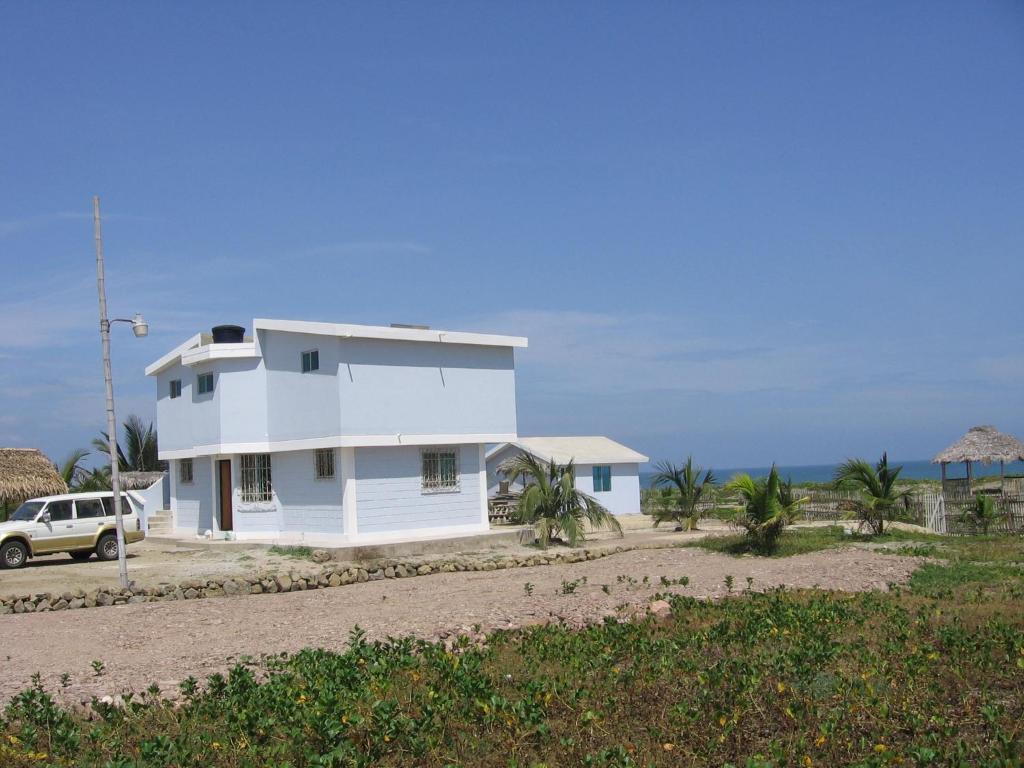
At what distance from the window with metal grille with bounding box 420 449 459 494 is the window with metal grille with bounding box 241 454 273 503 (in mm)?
4266

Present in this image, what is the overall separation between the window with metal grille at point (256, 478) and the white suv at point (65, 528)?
3474mm

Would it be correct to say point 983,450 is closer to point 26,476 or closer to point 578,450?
point 578,450

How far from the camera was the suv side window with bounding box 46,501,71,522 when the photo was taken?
22.7m

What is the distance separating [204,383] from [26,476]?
25.3ft

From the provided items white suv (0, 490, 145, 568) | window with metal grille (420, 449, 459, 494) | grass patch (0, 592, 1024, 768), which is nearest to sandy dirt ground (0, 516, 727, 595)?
white suv (0, 490, 145, 568)

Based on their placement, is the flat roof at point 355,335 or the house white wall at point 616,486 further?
the house white wall at point 616,486

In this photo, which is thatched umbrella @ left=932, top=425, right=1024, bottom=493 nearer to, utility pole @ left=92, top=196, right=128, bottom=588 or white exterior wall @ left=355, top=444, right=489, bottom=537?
white exterior wall @ left=355, top=444, right=489, bottom=537

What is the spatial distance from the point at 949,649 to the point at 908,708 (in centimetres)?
209

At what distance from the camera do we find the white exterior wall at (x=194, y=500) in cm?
2744

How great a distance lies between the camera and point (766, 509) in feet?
64.2

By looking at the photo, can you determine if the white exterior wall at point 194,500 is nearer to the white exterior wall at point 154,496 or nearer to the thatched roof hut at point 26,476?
the thatched roof hut at point 26,476

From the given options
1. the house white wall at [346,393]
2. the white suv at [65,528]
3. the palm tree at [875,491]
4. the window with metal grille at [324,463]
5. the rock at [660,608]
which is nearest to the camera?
the rock at [660,608]

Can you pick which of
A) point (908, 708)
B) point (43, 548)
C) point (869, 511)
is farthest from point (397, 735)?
point (43, 548)

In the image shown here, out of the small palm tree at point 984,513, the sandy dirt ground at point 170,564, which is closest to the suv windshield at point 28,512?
the sandy dirt ground at point 170,564
